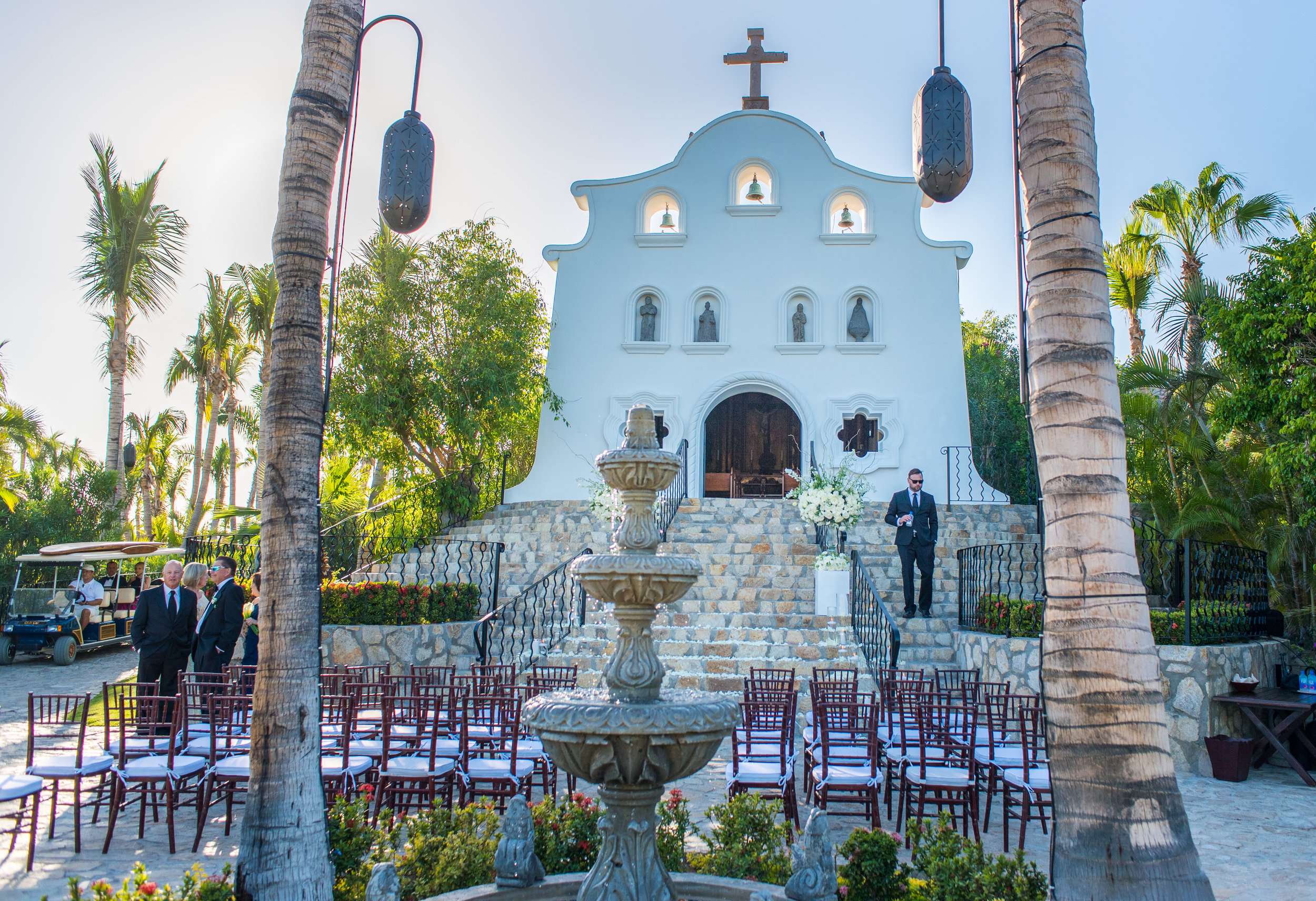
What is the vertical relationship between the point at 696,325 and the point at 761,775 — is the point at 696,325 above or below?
above

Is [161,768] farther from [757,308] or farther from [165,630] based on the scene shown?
[757,308]

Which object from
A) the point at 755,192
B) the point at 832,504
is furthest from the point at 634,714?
the point at 755,192

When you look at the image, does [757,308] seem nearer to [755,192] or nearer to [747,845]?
[755,192]

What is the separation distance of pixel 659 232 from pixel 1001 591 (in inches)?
398

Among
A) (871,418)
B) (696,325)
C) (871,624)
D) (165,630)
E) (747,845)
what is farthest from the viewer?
(696,325)

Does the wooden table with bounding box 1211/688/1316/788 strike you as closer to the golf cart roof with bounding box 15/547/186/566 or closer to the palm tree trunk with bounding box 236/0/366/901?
the palm tree trunk with bounding box 236/0/366/901

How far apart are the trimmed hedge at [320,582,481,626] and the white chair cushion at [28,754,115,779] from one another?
523 cm

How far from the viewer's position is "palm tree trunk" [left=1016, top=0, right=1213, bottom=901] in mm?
3342

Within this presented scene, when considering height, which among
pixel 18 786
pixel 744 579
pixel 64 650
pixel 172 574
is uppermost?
pixel 172 574

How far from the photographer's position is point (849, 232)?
1820 centimetres

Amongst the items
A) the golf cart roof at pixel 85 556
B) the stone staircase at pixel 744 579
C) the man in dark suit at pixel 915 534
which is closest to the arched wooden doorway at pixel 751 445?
the stone staircase at pixel 744 579

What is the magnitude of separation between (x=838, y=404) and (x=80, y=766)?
560 inches

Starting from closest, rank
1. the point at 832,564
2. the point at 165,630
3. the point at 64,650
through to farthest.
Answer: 1. the point at 165,630
2. the point at 832,564
3. the point at 64,650

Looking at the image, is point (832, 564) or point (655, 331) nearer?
point (832, 564)
